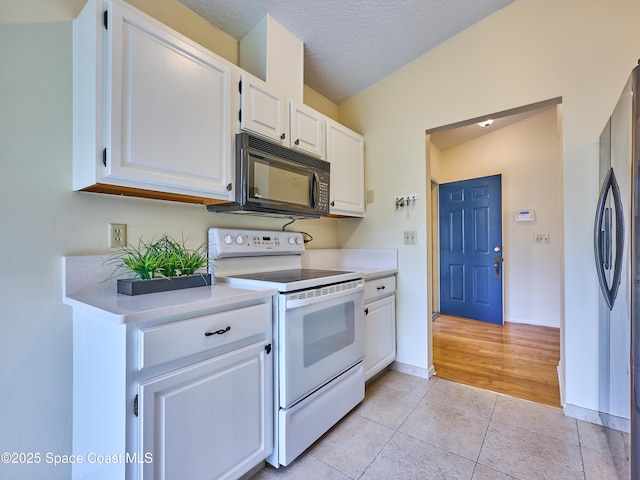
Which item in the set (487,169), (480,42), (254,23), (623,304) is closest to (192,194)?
(254,23)

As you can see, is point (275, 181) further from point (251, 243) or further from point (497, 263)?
point (497, 263)

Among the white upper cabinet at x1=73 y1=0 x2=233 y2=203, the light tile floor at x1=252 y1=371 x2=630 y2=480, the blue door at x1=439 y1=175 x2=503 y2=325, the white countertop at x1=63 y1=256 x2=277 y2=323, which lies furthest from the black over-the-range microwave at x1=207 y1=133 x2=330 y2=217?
the blue door at x1=439 y1=175 x2=503 y2=325

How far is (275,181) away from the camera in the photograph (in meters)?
1.73

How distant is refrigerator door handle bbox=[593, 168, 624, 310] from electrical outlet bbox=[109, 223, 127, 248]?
86.8 inches

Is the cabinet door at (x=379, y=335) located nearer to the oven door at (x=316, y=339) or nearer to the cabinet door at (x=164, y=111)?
the oven door at (x=316, y=339)

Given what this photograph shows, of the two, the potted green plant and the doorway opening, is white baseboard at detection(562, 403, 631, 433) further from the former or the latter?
the potted green plant

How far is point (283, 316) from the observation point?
1.35 m

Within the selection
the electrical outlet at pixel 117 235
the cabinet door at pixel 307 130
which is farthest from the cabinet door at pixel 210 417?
the cabinet door at pixel 307 130

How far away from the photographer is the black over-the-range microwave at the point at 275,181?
5.14 feet

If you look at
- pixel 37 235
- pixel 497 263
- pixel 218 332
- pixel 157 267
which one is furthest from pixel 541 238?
pixel 37 235

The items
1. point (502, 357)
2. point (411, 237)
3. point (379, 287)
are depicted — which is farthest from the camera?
point (502, 357)

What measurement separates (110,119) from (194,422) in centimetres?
117

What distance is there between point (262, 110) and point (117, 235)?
101cm

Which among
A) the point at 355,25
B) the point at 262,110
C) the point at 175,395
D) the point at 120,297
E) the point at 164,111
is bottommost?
the point at 175,395
